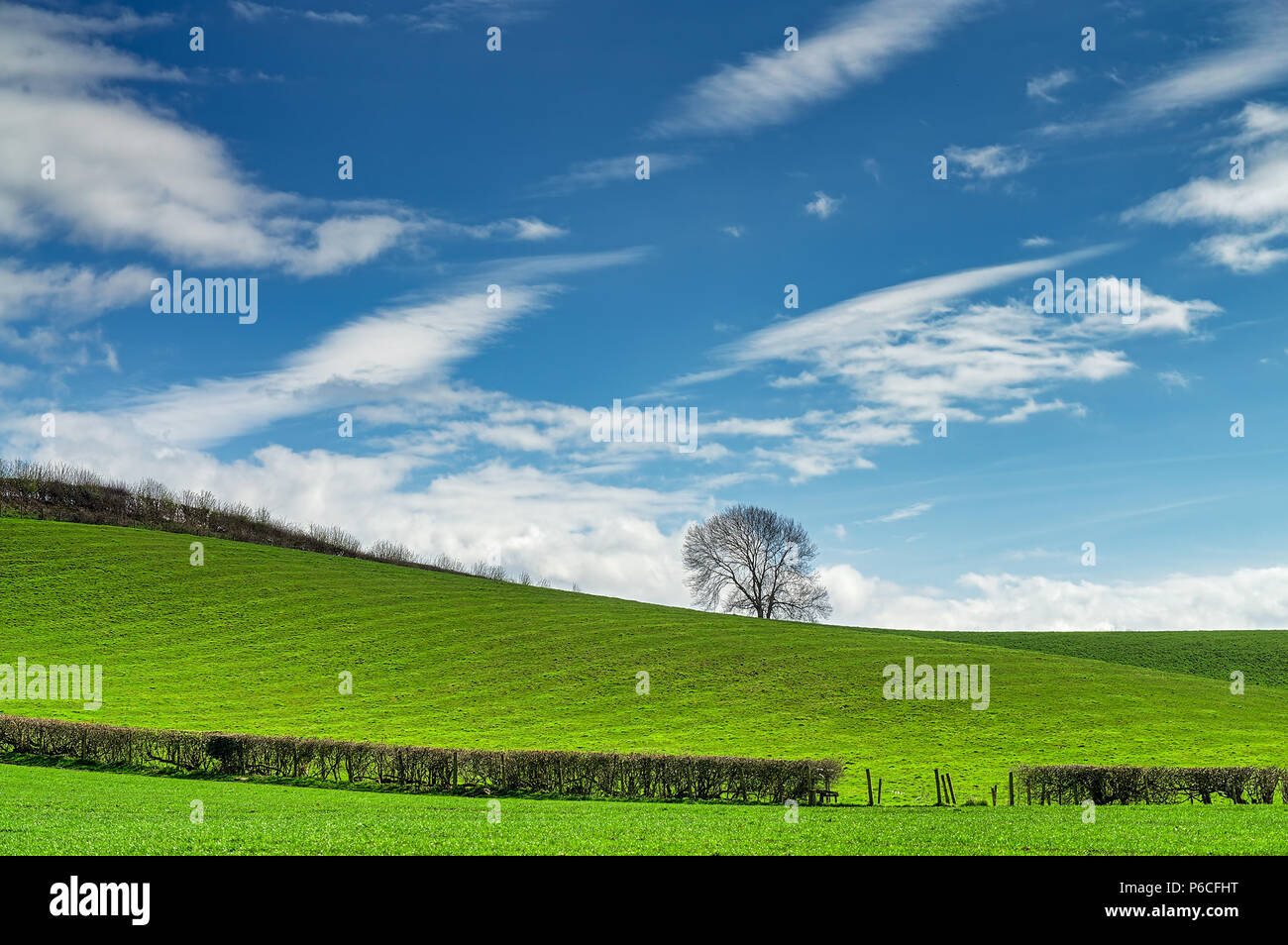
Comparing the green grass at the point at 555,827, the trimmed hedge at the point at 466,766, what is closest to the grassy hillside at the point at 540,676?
the trimmed hedge at the point at 466,766

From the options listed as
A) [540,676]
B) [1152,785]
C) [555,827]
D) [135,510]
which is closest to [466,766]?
[555,827]

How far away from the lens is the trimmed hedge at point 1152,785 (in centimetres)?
3006

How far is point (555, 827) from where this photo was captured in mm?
20562

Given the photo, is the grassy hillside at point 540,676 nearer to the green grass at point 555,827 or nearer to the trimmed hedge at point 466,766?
the trimmed hedge at point 466,766

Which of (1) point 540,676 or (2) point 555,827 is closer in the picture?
(2) point 555,827

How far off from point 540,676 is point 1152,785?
1415 inches

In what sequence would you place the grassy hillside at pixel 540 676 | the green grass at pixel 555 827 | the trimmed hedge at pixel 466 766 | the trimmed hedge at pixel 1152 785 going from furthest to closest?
1. the grassy hillside at pixel 540 676
2. the trimmed hedge at pixel 466 766
3. the trimmed hedge at pixel 1152 785
4. the green grass at pixel 555 827

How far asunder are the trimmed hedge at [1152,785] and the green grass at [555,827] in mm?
2355

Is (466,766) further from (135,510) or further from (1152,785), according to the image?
(135,510)

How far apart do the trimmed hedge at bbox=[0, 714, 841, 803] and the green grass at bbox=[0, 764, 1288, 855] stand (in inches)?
74.1

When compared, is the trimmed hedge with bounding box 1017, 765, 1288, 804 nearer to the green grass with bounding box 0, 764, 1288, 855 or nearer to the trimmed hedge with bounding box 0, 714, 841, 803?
the green grass with bounding box 0, 764, 1288, 855
